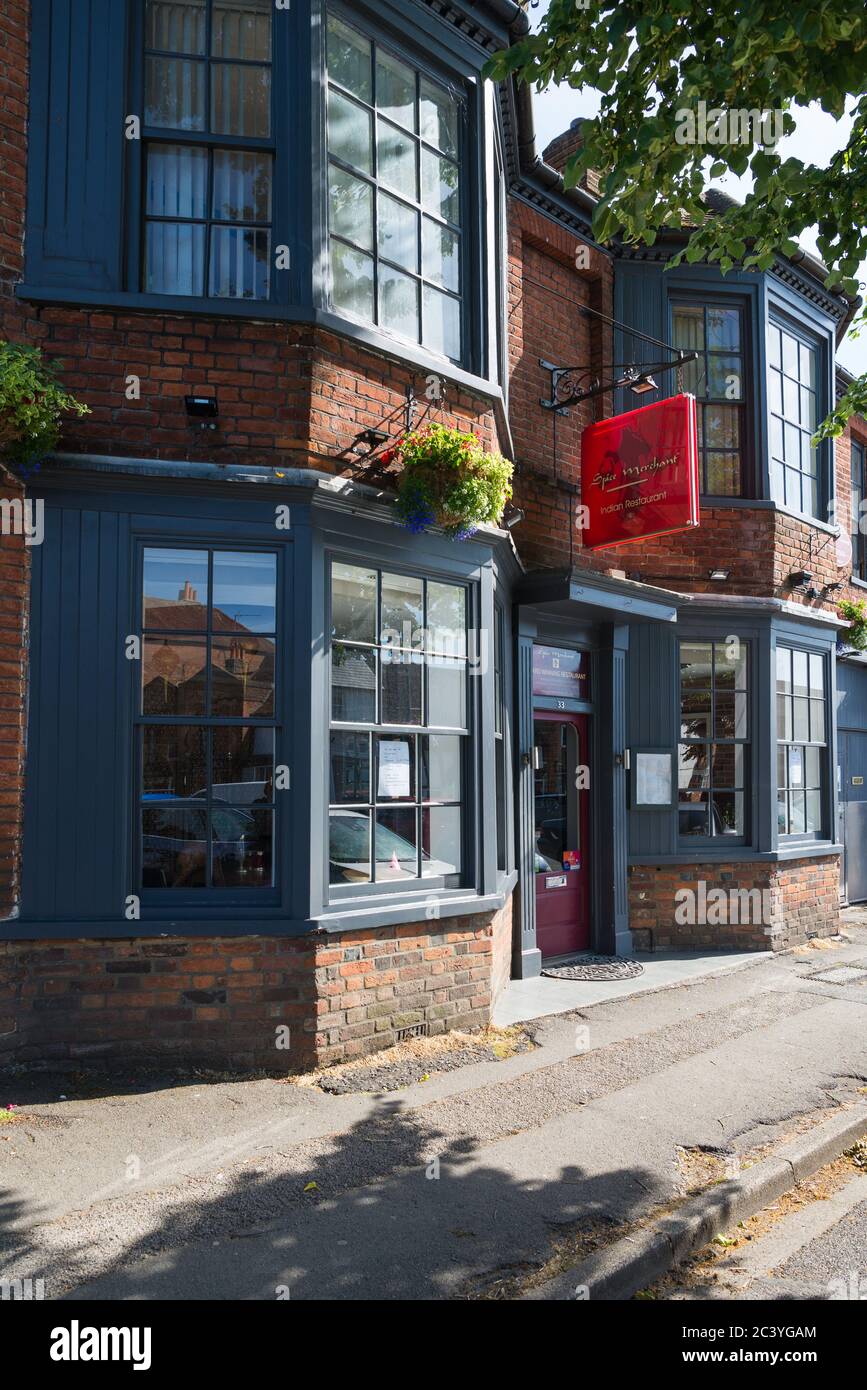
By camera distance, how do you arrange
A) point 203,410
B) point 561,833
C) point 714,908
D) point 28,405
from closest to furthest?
1. point 28,405
2. point 203,410
3. point 561,833
4. point 714,908

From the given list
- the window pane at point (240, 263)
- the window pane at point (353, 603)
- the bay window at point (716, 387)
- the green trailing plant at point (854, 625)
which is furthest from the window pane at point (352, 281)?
the green trailing plant at point (854, 625)

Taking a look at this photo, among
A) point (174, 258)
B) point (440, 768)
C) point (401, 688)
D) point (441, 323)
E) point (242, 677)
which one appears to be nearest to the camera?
point (242, 677)

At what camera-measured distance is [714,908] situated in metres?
9.69

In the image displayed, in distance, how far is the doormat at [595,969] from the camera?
838cm

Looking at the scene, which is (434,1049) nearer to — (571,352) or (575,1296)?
(575,1296)

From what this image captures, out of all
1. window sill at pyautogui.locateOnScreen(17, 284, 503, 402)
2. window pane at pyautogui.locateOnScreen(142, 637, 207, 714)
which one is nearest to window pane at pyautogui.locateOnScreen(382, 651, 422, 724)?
window pane at pyautogui.locateOnScreen(142, 637, 207, 714)

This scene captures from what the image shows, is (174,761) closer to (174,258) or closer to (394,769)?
(394,769)

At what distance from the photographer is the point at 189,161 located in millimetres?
6004

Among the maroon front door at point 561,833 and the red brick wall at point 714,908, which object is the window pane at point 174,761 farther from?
the red brick wall at point 714,908

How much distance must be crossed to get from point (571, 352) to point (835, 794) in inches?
223

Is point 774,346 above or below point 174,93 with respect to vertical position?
above

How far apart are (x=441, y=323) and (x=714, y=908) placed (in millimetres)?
6065

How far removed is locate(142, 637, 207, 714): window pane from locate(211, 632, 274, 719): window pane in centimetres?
7

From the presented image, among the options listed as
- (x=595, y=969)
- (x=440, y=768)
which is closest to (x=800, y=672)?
(x=595, y=969)
